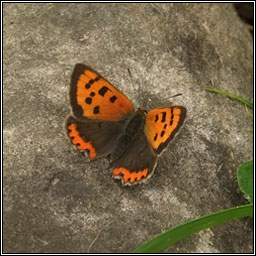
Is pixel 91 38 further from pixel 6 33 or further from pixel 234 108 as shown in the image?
pixel 234 108

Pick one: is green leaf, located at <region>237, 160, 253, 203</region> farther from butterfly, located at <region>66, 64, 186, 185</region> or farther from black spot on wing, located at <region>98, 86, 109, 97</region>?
black spot on wing, located at <region>98, 86, 109, 97</region>

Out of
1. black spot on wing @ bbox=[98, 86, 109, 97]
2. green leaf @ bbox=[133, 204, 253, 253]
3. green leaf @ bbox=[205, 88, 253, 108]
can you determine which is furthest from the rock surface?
black spot on wing @ bbox=[98, 86, 109, 97]

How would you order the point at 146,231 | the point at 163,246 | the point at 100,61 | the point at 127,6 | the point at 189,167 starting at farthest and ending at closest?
the point at 127,6, the point at 100,61, the point at 189,167, the point at 146,231, the point at 163,246

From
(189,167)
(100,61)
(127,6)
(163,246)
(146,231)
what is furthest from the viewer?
(127,6)

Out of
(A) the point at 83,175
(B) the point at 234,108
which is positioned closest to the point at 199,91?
(B) the point at 234,108

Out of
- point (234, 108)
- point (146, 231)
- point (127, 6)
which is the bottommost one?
point (146, 231)

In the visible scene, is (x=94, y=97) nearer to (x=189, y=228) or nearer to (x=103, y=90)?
(x=103, y=90)

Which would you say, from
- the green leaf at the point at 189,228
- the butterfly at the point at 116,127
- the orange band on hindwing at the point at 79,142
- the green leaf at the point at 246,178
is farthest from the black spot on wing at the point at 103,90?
the green leaf at the point at 246,178

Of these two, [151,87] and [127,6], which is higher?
[127,6]

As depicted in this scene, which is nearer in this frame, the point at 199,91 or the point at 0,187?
the point at 0,187
